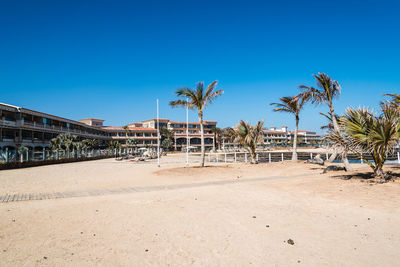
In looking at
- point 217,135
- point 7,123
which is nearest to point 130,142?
point 7,123

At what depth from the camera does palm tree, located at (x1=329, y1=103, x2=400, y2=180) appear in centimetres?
869

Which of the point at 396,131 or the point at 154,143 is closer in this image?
the point at 396,131

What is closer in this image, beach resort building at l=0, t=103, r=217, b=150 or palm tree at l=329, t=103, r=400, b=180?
palm tree at l=329, t=103, r=400, b=180

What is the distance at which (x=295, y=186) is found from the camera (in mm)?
9719

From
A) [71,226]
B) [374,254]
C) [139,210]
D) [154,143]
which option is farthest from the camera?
[154,143]

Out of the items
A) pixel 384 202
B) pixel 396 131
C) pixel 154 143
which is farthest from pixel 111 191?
pixel 154 143

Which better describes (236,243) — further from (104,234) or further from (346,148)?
(346,148)

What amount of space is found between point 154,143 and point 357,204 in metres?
78.7

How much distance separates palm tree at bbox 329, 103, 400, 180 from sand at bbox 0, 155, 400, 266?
170 centimetres

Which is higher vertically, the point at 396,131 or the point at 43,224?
the point at 396,131

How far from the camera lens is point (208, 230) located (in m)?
4.95

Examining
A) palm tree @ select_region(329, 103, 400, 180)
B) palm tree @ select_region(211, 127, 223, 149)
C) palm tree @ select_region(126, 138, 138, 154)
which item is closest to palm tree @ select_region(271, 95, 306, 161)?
palm tree @ select_region(329, 103, 400, 180)

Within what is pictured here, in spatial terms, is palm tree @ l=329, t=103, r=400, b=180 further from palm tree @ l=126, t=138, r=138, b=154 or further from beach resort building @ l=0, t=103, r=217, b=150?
palm tree @ l=126, t=138, r=138, b=154

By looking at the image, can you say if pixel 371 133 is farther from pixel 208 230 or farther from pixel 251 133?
pixel 251 133
